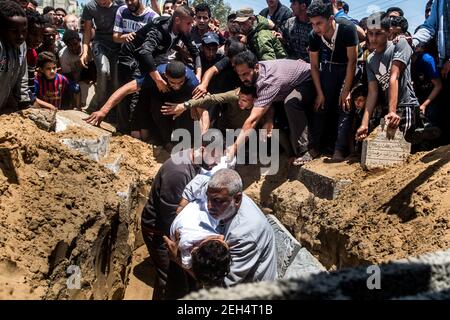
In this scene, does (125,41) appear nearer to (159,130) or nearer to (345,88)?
→ (159,130)

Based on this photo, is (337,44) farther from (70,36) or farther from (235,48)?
(70,36)

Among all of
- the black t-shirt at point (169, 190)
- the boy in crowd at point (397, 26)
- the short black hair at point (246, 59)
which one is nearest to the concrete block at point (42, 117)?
the black t-shirt at point (169, 190)

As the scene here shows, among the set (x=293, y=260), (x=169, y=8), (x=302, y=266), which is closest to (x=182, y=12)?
(x=169, y=8)

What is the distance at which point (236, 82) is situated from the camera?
6668 mm

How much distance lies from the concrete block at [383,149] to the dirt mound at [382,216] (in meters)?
0.12

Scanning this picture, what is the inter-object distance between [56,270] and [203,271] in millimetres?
1112

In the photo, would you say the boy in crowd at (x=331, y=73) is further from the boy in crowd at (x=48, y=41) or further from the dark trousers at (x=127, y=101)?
the boy in crowd at (x=48, y=41)

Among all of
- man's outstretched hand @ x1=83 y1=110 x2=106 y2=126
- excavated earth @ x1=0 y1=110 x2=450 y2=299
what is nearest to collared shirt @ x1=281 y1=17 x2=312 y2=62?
excavated earth @ x1=0 y1=110 x2=450 y2=299

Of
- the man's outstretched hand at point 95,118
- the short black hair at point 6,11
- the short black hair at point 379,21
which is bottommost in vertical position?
the man's outstretched hand at point 95,118

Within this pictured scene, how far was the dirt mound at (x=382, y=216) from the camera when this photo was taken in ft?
13.4

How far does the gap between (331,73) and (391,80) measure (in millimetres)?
905

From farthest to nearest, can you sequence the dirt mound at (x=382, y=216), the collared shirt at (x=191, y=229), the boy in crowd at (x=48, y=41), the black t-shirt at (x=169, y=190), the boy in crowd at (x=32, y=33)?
the boy in crowd at (x=48, y=41) < the boy in crowd at (x=32, y=33) < the black t-shirt at (x=169, y=190) < the dirt mound at (x=382, y=216) < the collared shirt at (x=191, y=229)

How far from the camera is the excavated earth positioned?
3424 mm
